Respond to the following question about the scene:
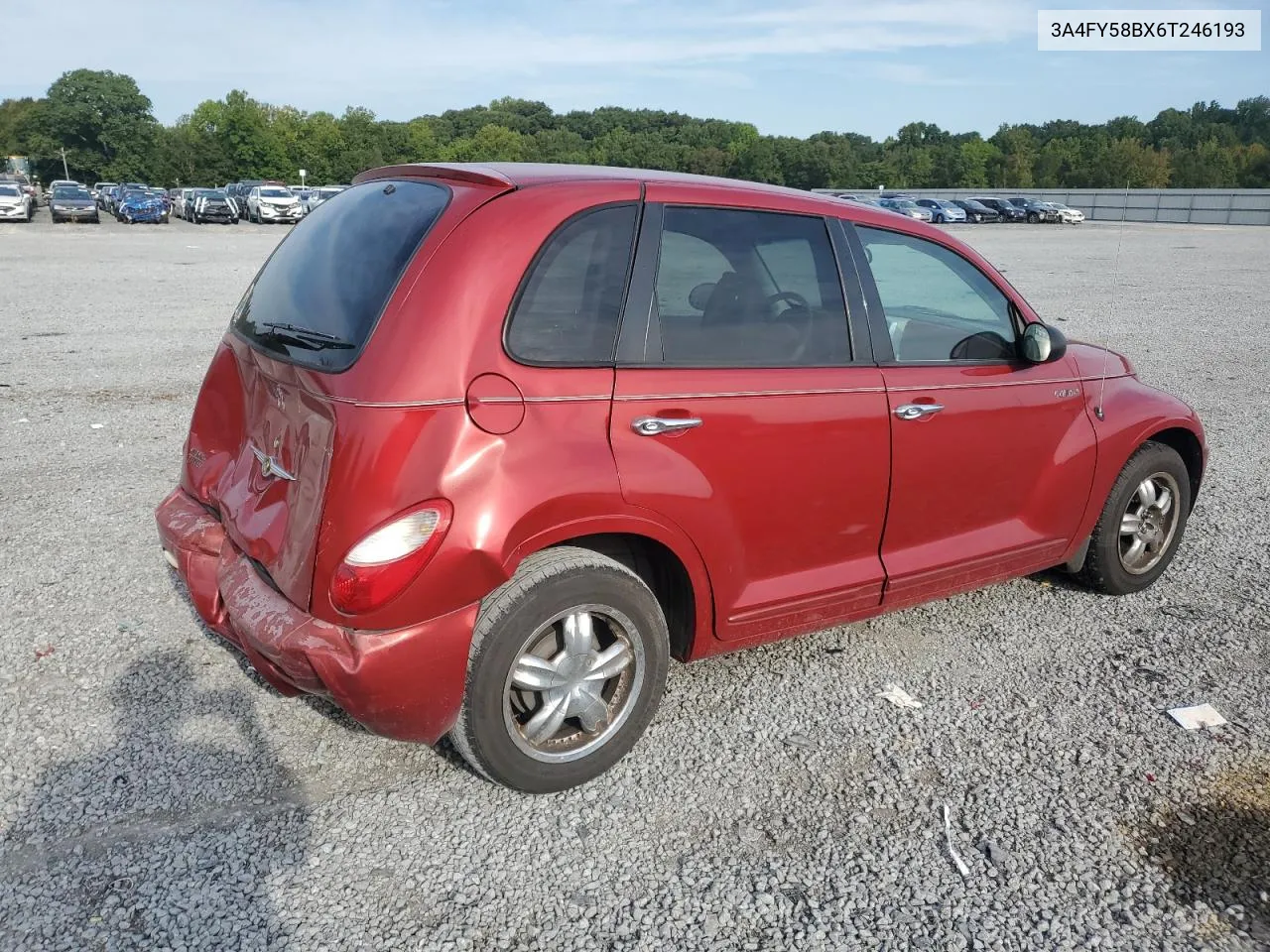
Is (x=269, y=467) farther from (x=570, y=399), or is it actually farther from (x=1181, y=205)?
(x=1181, y=205)

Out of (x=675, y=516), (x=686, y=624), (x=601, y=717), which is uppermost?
(x=675, y=516)

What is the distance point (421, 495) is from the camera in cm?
269

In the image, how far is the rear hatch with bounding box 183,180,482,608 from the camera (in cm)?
283

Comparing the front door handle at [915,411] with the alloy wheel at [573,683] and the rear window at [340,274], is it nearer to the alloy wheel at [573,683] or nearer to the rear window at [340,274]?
the alloy wheel at [573,683]

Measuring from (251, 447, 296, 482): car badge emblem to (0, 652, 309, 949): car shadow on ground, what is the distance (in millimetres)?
958

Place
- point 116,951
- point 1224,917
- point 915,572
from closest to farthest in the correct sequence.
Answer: point 116,951
point 1224,917
point 915,572

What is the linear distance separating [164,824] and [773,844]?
5.88ft

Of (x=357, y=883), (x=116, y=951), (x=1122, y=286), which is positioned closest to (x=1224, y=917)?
(x=357, y=883)

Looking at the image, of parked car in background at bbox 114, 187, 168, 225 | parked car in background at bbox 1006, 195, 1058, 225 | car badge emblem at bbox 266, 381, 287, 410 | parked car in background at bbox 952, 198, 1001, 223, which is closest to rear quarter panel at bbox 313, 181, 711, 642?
car badge emblem at bbox 266, 381, 287, 410

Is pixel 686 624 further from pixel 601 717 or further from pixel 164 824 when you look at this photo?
pixel 164 824

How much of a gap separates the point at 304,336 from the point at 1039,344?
9.13 ft

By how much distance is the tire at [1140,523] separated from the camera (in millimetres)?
4523

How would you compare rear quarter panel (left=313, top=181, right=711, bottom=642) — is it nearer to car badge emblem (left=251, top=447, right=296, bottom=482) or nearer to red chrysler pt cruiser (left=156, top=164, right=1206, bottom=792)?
red chrysler pt cruiser (left=156, top=164, right=1206, bottom=792)

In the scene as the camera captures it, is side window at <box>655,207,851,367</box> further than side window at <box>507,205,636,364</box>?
Yes
